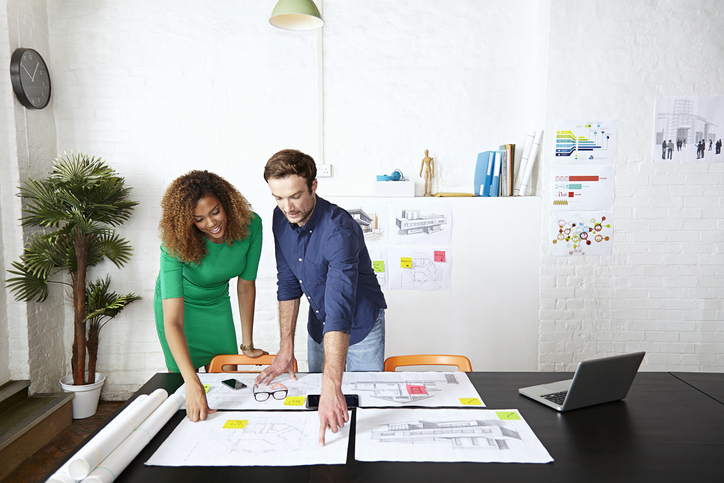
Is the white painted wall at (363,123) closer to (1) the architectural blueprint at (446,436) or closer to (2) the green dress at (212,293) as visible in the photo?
(2) the green dress at (212,293)

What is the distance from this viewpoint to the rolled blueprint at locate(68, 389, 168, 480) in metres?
1.14

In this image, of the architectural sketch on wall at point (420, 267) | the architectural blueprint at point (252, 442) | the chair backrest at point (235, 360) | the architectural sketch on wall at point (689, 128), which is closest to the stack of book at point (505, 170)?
the architectural sketch on wall at point (420, 267)

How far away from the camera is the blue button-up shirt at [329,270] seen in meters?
1.73

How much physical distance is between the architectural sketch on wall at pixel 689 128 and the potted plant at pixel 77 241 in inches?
150

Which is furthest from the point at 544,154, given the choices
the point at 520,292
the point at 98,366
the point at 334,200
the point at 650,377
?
the point at 98,366

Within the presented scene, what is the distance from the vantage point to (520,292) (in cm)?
352

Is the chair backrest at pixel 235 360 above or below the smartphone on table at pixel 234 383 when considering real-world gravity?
below

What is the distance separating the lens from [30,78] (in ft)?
11.0

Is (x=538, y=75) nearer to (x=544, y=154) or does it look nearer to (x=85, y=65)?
(x=544, y=154)

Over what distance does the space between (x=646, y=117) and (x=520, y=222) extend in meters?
1.15

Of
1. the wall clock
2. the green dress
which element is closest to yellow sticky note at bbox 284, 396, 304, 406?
the green dress

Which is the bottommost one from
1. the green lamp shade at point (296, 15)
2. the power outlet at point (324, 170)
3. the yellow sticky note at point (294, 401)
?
the yellow sticky note at point (294, 401)

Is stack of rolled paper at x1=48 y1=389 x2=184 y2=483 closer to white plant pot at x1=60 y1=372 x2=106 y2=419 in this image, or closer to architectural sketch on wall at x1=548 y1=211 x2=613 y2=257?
white plant pot at x1=60 y1=372 x2=106 y2=419

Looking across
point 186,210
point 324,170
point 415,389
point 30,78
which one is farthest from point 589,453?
point 30,78
